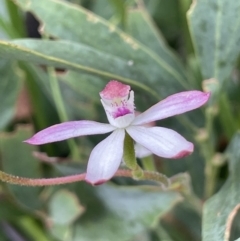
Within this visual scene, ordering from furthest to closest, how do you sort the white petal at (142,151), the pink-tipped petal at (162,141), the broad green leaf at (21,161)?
1. the broad green leaf at (21,161)
2. the white petal at (142,151)
3. the pink-tipped petal at (162,141)

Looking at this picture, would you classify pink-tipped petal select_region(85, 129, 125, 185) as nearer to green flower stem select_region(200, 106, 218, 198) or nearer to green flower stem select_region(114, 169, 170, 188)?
green flower stem select_region(114, 169, 170, 188)

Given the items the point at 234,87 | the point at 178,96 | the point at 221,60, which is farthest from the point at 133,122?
the point at 234,87

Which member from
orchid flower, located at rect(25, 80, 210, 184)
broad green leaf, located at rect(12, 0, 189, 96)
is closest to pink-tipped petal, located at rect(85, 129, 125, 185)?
orchid flower, located at rect(25, 80, 210, 184)

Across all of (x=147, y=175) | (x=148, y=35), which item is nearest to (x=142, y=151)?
(x=147, y=175)

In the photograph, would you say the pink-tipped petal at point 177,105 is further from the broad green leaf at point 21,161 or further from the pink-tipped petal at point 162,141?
the broad green leaf at point 21,161

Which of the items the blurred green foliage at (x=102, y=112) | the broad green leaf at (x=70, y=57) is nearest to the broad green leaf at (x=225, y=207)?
the blurred green foliage at (x=102, y=112)

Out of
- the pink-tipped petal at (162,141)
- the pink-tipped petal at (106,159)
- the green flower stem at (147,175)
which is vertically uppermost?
the pink-tipped petal at (162,141)

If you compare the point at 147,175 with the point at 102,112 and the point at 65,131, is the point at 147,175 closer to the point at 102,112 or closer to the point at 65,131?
the point at 65,131

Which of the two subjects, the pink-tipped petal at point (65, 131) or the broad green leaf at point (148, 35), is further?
the broad green leaf at point (148, 35)
